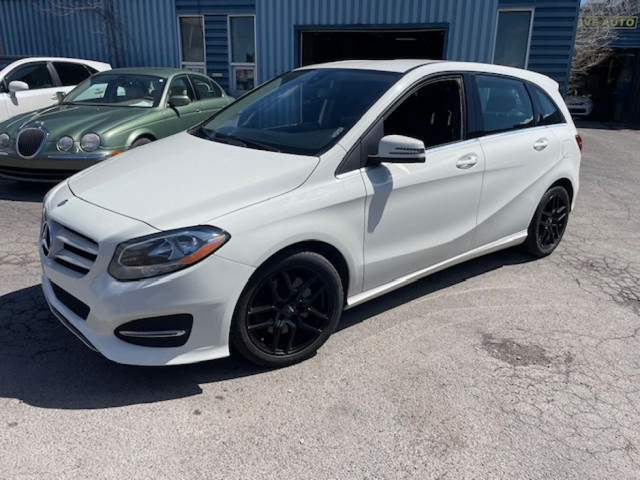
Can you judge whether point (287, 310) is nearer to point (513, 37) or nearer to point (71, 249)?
point (71, 249)

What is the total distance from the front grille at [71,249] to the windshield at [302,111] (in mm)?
1186

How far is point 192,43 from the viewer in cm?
1345

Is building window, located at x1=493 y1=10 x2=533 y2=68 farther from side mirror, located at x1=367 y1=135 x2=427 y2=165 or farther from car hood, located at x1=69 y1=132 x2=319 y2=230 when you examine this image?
car hood, located at x1=69 y1=132 x2=319 y2=230

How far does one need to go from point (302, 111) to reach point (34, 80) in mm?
6801

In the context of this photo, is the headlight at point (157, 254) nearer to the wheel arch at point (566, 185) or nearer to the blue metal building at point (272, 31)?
the wheel arch at point (566, 185)

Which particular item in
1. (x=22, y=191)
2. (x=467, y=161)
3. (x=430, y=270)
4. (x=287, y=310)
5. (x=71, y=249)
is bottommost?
(x=22, y=191)

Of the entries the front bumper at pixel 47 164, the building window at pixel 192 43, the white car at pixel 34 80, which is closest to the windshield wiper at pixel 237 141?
the front bumper at pixel 47 164

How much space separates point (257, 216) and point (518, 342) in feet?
6.48

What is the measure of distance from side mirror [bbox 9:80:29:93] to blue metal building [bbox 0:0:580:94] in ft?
19.3

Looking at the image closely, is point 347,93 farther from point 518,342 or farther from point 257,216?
point 518,342

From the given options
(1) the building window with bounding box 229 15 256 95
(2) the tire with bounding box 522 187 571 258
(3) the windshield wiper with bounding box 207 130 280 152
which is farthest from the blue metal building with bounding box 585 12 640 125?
(3) the windshield wiper with bounding box 207 130 280 152

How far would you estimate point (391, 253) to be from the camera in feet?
11.3

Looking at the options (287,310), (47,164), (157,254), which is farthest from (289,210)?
(47,164)

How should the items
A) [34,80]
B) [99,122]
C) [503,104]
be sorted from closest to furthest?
[503,104], [99,122], [34,80]
